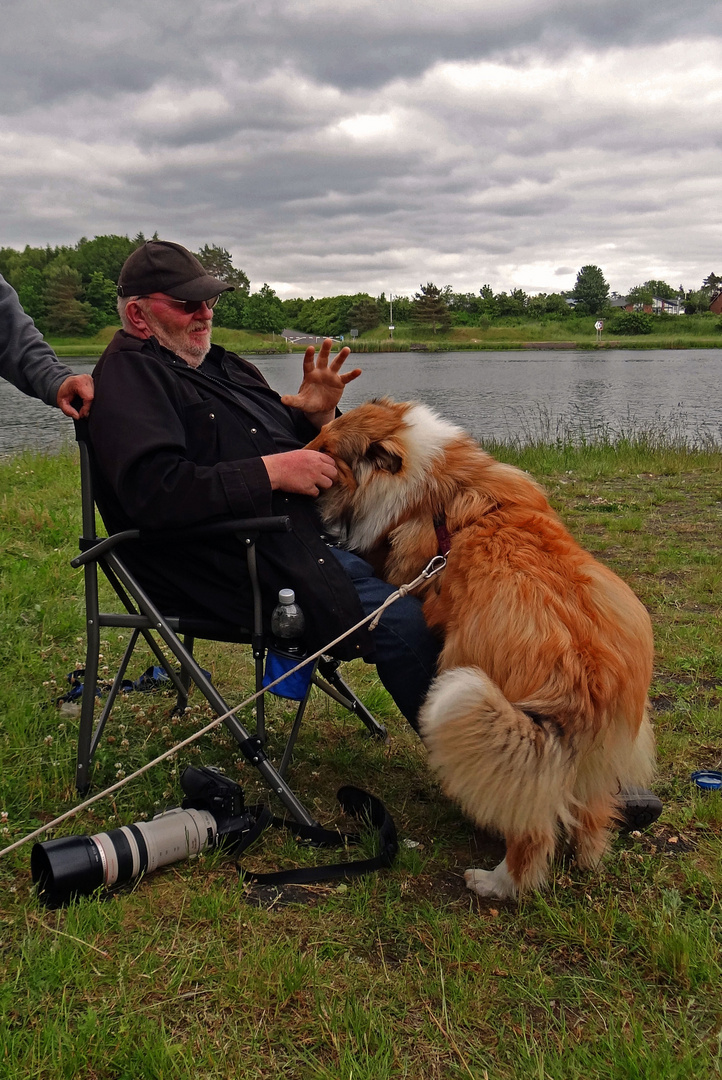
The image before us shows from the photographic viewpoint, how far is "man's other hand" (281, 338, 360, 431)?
10.6 feet

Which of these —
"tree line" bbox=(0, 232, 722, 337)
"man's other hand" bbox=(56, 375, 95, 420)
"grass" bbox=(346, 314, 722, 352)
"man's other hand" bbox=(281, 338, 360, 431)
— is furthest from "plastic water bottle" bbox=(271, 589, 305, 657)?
"grass" bbox=(346, 314, 722, 352)

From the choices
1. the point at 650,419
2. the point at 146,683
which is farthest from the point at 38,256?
the point at 146,683

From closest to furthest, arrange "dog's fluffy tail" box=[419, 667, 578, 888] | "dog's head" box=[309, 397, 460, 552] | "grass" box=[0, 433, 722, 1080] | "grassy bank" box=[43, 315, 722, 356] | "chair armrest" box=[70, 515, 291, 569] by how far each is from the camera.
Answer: "grass" box=[0, 433, 722, 1080], "dog's fluffy tail" box=[419, 667, 578, 888], "chair armrest" box=[70, 515, 291, 569], "dog's head" box=[309, 397, 460, 552], "grassy bank" box=[43, 315, 722, 356]

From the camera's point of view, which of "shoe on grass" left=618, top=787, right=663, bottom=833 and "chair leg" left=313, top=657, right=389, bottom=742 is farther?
"chair leg" left=313, top=657, right=389, bottom=742

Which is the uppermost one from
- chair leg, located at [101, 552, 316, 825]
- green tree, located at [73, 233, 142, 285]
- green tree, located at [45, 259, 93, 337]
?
green tree, located at [73, 233, 142, 285]

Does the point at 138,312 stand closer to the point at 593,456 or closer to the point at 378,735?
the point at 378,735

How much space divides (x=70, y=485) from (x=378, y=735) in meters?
6.37

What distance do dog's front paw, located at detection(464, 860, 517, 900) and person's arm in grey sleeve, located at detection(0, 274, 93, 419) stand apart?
2.39 m

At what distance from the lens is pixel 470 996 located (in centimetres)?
187

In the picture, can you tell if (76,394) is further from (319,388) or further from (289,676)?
(289,676)

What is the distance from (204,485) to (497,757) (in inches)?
49.3

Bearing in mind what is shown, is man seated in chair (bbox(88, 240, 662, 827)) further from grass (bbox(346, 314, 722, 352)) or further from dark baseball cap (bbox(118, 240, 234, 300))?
grass (bbox(346, 314, 722, 352))

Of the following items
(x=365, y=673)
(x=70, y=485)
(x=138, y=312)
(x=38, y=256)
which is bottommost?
(x=365, y=673)

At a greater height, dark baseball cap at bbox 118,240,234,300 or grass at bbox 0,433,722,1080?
dark baseball cap at bbox 118,240,234,300
